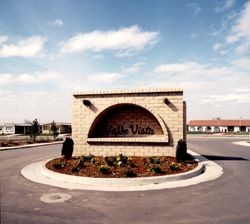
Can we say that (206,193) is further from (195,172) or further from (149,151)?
(149,151)

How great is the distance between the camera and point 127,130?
68.6ft

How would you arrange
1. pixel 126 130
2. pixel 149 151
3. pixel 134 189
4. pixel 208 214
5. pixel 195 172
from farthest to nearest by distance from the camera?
pixel 126 130 → pixel 149 151 → pixel 195 172 → pixel 134 189 → pixel 208 214

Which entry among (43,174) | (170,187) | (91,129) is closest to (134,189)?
(170,187)

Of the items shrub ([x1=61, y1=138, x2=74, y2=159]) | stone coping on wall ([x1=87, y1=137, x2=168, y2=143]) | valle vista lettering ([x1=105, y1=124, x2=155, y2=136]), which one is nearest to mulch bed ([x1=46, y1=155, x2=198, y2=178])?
shrub ([x1=61, y1=138, x2=74, y2=159])

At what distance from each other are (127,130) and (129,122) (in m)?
0.58

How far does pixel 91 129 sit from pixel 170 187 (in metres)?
9.28

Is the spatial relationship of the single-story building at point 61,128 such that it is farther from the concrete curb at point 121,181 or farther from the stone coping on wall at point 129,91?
the concrete curb at point 121,181

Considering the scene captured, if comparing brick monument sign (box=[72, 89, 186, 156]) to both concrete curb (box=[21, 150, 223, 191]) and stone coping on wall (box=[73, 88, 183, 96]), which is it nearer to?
stone coping on wall (box=[73, 88, 183, 96])

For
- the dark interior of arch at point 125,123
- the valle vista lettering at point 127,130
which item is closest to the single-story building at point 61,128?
the dark interior of arch at point 125,123

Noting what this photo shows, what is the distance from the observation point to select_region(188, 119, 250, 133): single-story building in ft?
334

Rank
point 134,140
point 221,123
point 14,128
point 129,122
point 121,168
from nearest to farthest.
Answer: point 121,168, point 134,140, point 129,122, point 14,128, point 221,123

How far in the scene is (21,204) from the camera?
9.91 meters

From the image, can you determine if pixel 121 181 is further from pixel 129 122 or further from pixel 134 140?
pixel 129 122

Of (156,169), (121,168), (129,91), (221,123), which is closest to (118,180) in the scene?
(121,168)
